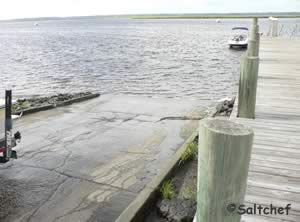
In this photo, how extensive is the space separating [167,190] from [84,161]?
2395 mm

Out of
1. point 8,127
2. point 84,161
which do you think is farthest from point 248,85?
point 8,127

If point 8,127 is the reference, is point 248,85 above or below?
above

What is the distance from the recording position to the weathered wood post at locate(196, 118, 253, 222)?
1967 millimetres

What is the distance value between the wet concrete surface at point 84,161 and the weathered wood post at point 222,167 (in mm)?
2859

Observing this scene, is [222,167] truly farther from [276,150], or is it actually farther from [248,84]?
[248,84]

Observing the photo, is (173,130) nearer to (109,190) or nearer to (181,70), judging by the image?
(109,190)

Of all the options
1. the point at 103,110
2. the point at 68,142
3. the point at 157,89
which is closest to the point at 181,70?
the point at 157,89

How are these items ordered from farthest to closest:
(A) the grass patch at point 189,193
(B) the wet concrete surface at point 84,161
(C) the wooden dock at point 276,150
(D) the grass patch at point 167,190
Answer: (B) the wet concrete surface at point 84,161 → (D) the grass patch at point 167,190 → (A) the grass patch at point 189,193 → (C) the wooden dock at point 276,150

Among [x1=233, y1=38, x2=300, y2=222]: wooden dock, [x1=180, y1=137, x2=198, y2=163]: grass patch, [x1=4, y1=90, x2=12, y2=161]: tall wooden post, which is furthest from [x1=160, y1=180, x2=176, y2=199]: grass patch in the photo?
[x1=4, y1=90, x2=12, y2=161]: tall wooden post

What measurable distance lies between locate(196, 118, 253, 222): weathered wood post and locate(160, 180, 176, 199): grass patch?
2521mm

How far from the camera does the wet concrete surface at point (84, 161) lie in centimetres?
505

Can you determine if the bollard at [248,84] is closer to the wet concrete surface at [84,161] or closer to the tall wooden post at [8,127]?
the wet concrete surface at [84,161]

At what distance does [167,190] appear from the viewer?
483cm

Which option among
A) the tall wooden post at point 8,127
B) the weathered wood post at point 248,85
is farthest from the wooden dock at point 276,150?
the tall wooden post at point 8,127
